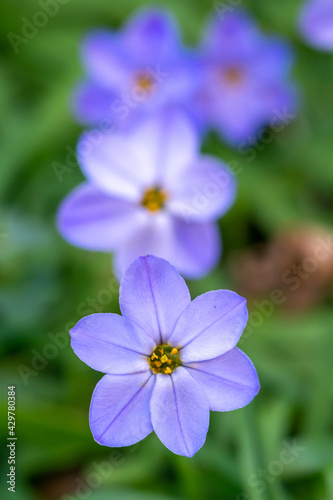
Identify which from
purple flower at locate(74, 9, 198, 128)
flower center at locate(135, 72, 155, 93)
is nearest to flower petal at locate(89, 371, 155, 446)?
purple flower at locate(74, 9, 198, 128)

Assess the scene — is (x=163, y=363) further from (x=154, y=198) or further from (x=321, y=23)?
(x=321, y=23)

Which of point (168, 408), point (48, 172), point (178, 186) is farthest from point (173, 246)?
point (48, 172)

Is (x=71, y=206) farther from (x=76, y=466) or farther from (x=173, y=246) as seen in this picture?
(x=76, y=466)

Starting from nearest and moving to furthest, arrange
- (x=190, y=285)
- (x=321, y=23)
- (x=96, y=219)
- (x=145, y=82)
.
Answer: (x=96, y=219), (x=321, y=23), (x=145, y=82), (x=190, y=285)

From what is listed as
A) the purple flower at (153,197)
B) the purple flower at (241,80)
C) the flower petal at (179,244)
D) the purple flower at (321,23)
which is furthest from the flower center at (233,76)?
the flower petal at (179,244)

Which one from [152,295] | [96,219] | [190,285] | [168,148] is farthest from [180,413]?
[190,285]

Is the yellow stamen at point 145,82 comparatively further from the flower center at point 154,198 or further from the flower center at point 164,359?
the flower center at point 164,359

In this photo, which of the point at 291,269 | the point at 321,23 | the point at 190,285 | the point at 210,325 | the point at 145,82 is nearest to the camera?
the point at 210,325

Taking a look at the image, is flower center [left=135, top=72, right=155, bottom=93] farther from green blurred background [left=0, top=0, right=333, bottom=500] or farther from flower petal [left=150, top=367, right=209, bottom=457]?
flower petal [left=150, top=367, right=209, bottom=457]
